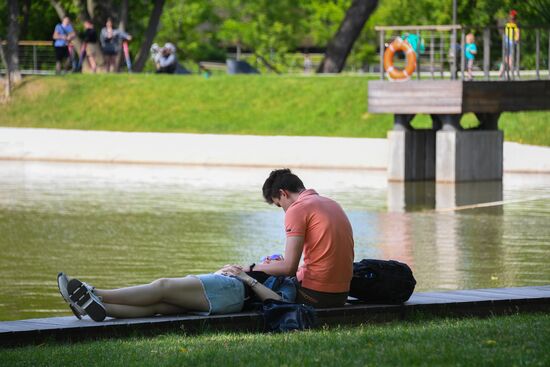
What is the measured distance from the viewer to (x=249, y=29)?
7312cm

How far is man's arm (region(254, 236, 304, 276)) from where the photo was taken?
31.9ft

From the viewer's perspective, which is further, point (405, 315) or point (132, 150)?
point (132, 150)

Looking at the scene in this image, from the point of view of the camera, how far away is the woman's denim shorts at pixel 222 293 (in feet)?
31.2

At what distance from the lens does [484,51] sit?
2777 centimetres

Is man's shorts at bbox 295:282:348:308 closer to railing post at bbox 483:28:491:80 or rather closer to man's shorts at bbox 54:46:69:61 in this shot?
railing post at bbox 483:28:491:80

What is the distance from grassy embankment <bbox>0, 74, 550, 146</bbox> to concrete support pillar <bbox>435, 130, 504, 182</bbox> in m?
7.36

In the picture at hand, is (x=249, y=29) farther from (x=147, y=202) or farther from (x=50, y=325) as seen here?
(x=50, y=325)

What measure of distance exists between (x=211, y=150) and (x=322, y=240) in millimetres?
25607

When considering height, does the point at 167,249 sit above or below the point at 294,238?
below

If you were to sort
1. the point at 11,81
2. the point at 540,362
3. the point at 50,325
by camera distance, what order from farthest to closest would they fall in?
1. the point at 11,81
2. the point at 50,325
3. the point at 540,362

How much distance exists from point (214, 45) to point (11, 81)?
32.3 meters

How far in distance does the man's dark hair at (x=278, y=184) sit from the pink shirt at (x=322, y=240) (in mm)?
108

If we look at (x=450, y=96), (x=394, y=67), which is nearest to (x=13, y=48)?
(x=394, y=67)

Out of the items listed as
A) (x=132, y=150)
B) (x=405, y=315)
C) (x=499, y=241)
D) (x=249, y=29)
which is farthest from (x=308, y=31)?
(x=405, y=315)
